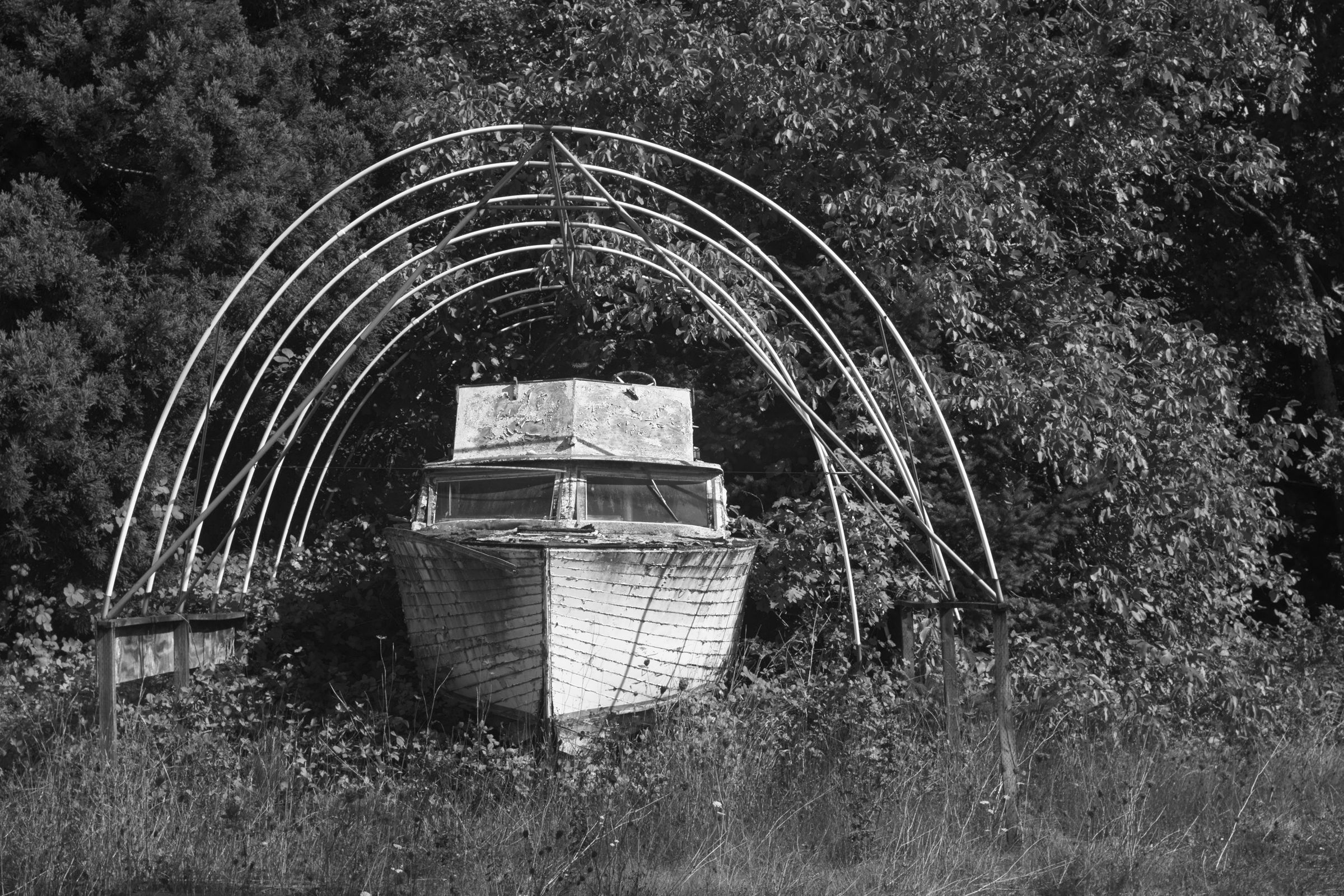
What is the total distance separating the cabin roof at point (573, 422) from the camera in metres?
10.9

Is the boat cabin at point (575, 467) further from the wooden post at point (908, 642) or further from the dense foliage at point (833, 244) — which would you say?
the wooden post at point (908, 642)

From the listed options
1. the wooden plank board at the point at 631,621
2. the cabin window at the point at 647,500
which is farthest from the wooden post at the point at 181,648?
the cabin window at the point at 647,500

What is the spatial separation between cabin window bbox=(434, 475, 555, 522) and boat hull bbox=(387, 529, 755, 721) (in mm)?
906

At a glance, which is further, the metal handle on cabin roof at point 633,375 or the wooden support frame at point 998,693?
the metal handle on cabin roof at point 633,375

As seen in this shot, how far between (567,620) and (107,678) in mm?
3026

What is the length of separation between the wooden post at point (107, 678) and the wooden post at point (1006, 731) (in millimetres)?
5679

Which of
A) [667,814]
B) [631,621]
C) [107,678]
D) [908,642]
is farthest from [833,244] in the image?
[107,678]

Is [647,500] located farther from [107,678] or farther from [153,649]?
[107,678]

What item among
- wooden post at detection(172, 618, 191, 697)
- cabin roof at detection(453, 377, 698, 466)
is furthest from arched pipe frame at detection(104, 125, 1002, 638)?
cabin roof at detection(453, 377, 698, 466)

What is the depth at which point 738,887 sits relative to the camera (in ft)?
21.1

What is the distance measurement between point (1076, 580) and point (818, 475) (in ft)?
9.78

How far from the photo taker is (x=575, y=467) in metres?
10.6

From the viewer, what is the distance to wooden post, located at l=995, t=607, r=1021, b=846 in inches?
302

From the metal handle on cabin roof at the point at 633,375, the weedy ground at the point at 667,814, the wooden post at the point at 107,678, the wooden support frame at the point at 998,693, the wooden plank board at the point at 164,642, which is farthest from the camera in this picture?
the metal handle on cabin roof at the point at 633,375
